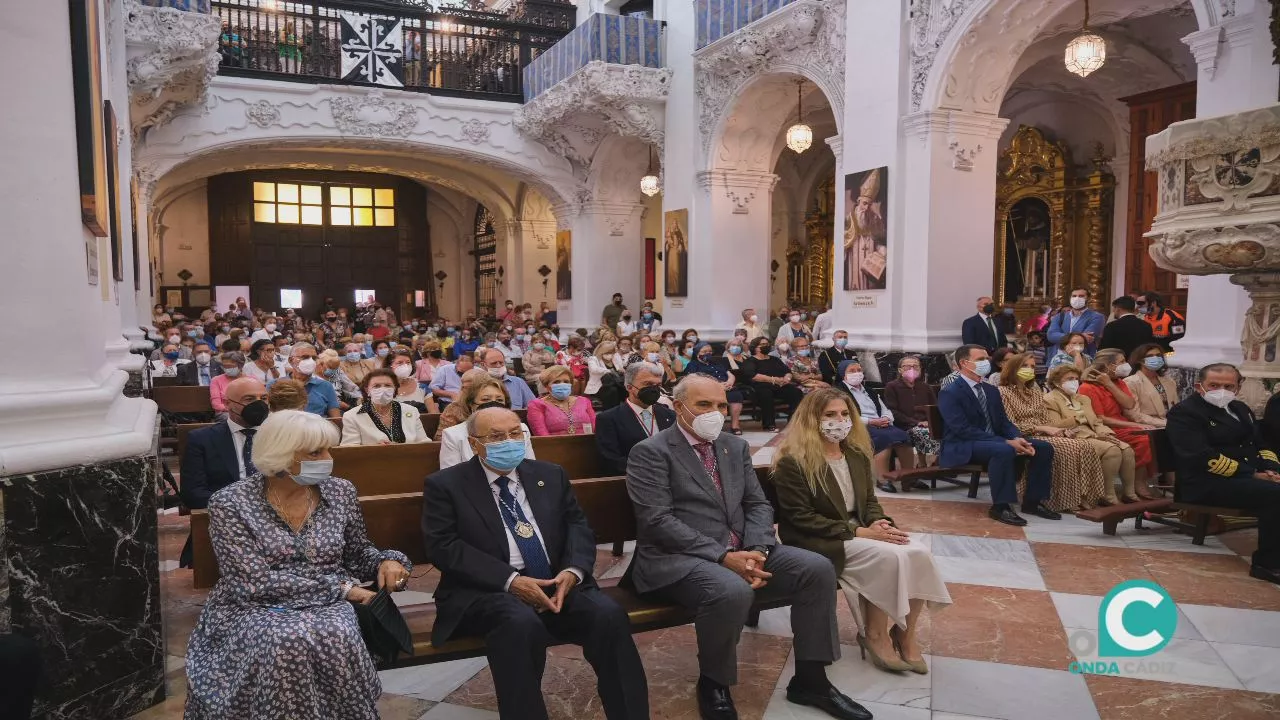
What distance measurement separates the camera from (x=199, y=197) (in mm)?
25359

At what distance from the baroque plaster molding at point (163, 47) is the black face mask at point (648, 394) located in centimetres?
1063

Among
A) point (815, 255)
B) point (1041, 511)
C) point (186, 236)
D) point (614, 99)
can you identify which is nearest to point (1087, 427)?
point (1041, 511)

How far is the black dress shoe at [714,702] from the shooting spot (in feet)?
10.7

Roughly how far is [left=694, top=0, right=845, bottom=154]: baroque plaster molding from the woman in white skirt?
8.94 metres

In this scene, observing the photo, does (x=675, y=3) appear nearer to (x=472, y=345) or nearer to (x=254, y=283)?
(x=472, y=345)

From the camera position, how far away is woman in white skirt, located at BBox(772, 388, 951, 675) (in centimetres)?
370

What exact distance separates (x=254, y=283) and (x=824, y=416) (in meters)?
24.1

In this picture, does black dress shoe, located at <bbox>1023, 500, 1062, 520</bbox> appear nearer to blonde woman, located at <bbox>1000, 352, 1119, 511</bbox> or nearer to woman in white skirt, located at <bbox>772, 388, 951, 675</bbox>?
blonde woman, located at <bbox>1000, 352, 1119, 511</bbox>

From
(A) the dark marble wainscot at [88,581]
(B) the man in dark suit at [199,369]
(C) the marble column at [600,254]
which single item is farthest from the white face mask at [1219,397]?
(C) the marble column at [600,254]

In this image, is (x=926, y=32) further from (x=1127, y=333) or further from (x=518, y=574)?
(x=518, y=574)

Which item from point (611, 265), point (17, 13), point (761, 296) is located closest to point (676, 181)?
point (761, 296)

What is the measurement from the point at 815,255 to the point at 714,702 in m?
17.6

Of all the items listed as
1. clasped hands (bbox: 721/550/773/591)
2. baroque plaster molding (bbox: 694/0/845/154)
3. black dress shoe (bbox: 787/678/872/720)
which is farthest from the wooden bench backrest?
baroque plaster molding (bbox: 694/0/845/154)

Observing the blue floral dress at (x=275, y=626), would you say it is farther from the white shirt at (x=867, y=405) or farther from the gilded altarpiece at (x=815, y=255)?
the gilded altarpiece at (x=815, y=255)
